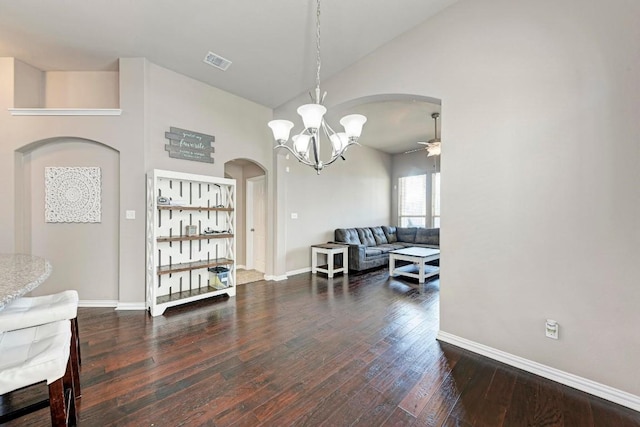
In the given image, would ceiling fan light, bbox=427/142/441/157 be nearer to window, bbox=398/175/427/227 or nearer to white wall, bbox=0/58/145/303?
window, bbox=398/175/427/227

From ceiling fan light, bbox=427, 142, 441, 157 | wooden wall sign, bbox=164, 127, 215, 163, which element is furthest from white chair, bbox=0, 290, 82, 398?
ceiling fan light, bbox=427, 142, 441, 157

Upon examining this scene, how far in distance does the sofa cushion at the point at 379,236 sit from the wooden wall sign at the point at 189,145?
14.5 ft

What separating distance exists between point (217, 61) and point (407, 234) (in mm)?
6015

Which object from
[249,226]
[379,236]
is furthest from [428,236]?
[249,226]

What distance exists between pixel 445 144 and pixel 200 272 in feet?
12.2

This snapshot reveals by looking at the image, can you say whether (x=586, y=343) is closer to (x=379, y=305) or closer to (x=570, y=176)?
(x=570, y=176)

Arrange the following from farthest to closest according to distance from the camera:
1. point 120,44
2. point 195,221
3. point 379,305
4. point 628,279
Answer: point 195,221 → point 379,305 → point 120,44 → point 628,279

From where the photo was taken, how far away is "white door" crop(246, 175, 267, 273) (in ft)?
18.3

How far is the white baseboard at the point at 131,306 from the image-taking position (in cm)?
335

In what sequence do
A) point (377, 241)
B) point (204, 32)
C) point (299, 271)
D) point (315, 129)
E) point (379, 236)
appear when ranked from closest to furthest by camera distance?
point (315, 129), point (204, 32), point (299, 271), point (377, 241), point (379, 236)

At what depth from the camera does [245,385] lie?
1.92 meters

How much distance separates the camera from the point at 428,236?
22.3ft

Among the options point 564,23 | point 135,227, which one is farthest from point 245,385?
point 564,23

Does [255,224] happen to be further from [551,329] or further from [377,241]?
[551,329]
